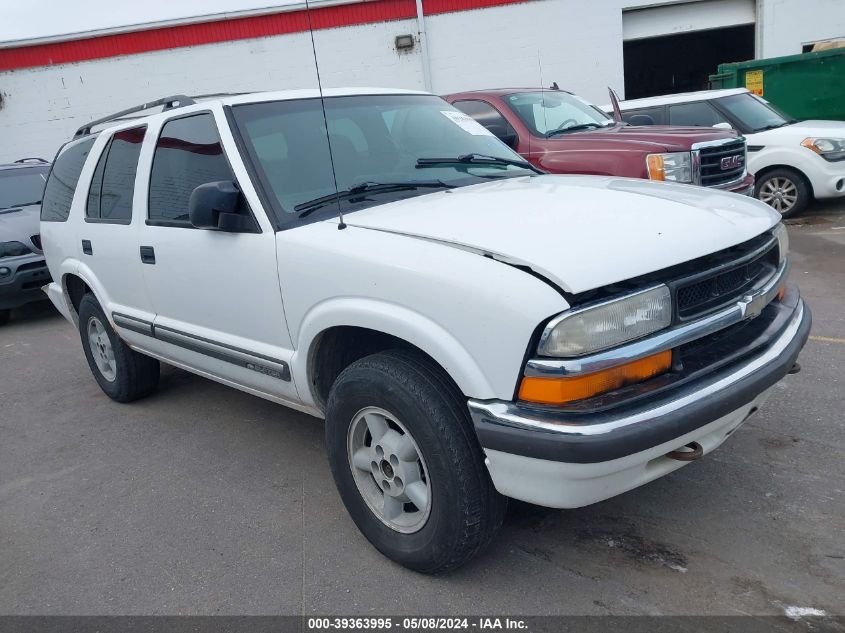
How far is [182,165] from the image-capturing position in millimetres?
3891

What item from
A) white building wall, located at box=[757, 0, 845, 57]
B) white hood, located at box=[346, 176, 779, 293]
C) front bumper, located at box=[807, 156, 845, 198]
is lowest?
front bumper, located at box=[807, 156, 845, 198]

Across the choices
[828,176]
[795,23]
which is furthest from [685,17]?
[828,176]

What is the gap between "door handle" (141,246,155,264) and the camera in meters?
4.04

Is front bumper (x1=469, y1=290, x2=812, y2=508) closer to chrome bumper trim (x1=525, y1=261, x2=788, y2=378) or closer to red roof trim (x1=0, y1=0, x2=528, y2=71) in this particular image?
chrome bumper trim (x1=525, y1=261, x2=788, y2=378)

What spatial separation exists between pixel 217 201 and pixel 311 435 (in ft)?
5.45

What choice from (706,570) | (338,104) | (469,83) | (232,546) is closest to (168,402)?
(232,546)

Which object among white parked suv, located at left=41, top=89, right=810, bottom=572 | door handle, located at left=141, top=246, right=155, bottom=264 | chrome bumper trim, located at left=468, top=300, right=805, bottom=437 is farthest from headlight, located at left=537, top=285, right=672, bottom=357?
door handle, located at left=141, top=246, right=155, bottom=264

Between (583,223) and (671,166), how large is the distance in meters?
4.32

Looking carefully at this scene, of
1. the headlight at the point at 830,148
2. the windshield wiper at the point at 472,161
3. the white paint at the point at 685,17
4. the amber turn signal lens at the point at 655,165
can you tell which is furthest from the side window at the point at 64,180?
the white paint at the point at 685,17

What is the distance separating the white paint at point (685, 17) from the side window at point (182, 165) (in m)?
15.4

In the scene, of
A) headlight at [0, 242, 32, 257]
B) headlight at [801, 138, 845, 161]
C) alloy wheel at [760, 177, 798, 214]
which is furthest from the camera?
alloy wheel at [760, 177, 798, 214]

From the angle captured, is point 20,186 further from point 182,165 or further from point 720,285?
point 720,285

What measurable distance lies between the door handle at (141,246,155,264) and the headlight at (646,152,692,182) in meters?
4.36

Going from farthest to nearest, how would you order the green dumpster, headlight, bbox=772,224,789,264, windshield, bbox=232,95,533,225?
the green dumpster < windshield, bbox=232,95,533,225 < headlight, bbox=772,224,789,264
